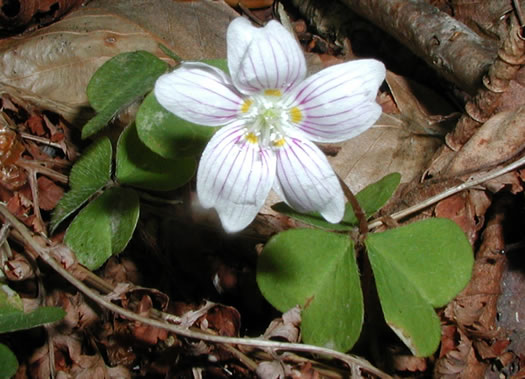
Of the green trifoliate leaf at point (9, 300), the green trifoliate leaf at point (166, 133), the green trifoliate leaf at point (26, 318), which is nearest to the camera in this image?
the green trifoliate leaf at point (26, 318)

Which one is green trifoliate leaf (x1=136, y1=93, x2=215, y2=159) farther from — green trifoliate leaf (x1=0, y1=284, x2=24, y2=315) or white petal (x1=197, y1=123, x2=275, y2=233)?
green trifoliate leaf (x1=0, y1=284, x2=24, y2=315)

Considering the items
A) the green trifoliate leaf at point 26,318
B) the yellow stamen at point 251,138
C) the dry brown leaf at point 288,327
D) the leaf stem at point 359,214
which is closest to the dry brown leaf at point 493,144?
the leaf stem at point 359,214

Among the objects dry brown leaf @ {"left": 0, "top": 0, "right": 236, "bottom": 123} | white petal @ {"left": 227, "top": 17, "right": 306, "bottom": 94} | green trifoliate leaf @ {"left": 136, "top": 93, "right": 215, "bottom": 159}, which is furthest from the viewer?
dry brown leaf @ {"left": 0, "top": 0, "right": 236, "bottom": 123}

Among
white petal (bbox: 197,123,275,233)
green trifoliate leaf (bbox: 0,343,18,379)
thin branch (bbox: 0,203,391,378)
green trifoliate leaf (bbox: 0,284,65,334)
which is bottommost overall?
green trifoliate leaf (bbox: 0,343,18,379)

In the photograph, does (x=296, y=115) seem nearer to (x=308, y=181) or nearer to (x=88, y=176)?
(x=308, y=181)

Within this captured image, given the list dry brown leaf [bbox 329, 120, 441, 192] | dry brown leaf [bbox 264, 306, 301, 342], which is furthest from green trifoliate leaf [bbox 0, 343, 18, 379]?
dry brown leaf [bbox 329, 120, 441, 192]

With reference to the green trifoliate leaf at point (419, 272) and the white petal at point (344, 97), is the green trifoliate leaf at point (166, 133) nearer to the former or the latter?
the white petal at point (344, 97)

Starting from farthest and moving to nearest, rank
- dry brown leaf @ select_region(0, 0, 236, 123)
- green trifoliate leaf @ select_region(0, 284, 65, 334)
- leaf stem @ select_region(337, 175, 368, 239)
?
dry brown leaf @ select_region(0, 0, 236, 123), leaf stem @ select_region(337, 175, 368, 239), green trifoliate leaf @ select_region(0, 284, 65, 334)

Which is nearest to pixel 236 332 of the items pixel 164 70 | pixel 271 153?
pixel 271 153
